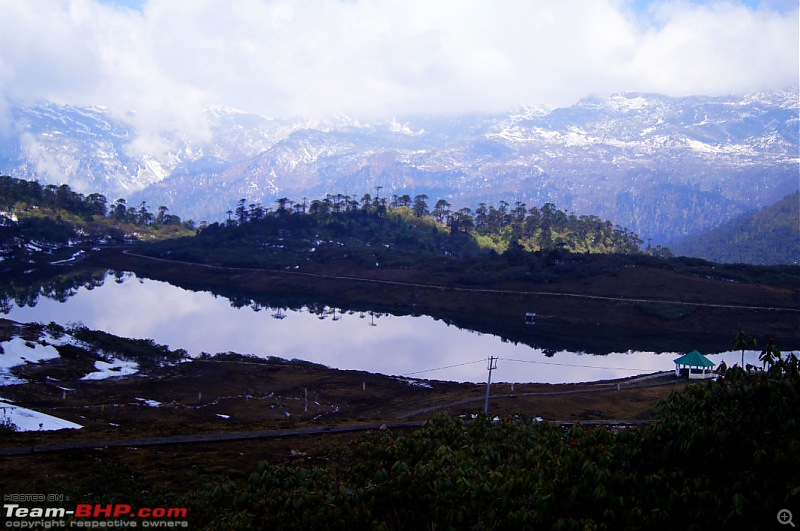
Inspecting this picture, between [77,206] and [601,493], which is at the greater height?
[77,206]

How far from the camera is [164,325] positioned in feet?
202

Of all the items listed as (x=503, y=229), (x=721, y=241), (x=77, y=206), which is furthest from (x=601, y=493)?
(x=721, y=241)

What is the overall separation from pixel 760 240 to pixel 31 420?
168038 millimetres

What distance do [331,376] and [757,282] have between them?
61.5 meters

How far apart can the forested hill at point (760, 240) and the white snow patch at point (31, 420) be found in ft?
489

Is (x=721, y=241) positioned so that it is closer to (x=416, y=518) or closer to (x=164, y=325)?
(x=164, y=325)

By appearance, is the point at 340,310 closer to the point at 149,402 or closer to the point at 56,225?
the point at 149,402

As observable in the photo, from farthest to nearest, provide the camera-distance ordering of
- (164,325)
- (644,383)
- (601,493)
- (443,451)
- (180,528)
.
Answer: (164,325), (644,383), (443,451), (180,528), (601,493)

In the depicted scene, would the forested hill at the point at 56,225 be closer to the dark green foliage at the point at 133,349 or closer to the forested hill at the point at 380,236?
the forested hill at the point at 380,236

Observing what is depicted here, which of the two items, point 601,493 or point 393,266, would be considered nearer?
point 601,493

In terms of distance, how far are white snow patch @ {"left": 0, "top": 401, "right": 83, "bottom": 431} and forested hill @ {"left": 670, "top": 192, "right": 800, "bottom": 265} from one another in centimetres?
14902

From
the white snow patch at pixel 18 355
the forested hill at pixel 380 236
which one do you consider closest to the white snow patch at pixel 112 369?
the white snow patch at pixel 18 355

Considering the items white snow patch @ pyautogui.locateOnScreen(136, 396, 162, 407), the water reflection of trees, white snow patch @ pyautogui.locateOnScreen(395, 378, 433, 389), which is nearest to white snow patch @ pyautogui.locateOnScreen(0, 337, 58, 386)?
white snow patch @ pyautogui.locateOnScreen(136, 396, 162, 407)

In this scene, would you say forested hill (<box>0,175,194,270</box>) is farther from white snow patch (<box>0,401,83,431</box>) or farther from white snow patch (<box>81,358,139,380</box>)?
white snow patch (<box>0,401,83,431</box>)
